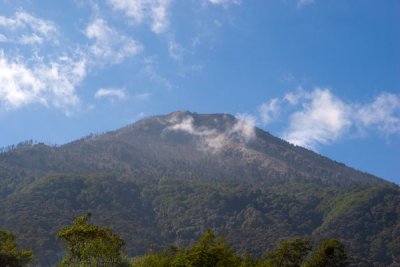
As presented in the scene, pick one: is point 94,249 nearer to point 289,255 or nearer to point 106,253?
point 106,253

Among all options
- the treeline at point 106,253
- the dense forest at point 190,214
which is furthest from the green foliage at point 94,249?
the dense forest at point 190,214

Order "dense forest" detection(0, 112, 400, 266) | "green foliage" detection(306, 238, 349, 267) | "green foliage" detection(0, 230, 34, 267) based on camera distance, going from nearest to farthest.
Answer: "green foliage" detection(0, 230, 34, 267) → "green foliage" detection(306, 238, 349, 267) → "dense forest" detection(0, 112, 400, 266)

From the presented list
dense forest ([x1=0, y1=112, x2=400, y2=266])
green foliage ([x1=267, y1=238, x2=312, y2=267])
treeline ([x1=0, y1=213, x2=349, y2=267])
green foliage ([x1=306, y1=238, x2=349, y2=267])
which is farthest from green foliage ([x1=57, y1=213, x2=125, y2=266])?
dense forest ([x1=0, y1=112, x2=400, y2=266])

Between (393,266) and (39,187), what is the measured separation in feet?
443

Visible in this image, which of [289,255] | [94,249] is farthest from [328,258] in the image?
[94,249]

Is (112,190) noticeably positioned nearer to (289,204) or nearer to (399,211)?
(289,204)

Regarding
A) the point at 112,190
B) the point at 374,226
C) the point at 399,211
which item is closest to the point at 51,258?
the point at 112,190

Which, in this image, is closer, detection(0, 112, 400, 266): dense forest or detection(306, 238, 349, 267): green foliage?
detection(306, 238, 349, 267): green foliage

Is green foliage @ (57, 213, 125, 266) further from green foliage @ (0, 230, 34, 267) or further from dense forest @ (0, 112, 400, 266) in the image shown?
dense forest @ (0, 112, 400, 266)

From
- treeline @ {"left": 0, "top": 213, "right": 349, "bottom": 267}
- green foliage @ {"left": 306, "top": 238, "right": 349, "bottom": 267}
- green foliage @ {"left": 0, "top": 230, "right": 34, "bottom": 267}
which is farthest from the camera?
green foliage @ {"left": 306, "top": 238, "right": 349, "bottom": 267}

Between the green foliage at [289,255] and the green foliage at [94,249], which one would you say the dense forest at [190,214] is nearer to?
the green foliage at [94,249]

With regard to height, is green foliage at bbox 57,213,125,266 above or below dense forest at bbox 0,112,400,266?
below

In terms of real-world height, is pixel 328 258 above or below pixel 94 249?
below

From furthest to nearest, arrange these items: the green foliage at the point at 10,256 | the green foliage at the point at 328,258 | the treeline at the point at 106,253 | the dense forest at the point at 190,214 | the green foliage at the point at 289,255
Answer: the dense forest at the point at 190,214, the green foliage at the point at 289,255, the green foliage at the point at 328,258, the green foliage at the point at 10,256, the treeline at the point at 106,253
